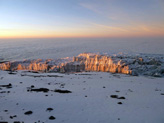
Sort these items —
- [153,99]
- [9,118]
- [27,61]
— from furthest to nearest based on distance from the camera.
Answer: [27,61]
[153,99]
[9,118]

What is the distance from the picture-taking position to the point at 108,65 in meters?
47.1

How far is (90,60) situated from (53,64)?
1655cm

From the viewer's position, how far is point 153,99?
14.9m

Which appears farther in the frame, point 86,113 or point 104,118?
point 86,113

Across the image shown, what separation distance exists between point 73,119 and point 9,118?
16.6 ft

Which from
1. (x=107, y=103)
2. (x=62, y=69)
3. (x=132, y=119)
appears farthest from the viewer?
(x=62, y=69)

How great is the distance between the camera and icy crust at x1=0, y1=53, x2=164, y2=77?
40.5 meters

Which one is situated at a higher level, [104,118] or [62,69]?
[104,118]

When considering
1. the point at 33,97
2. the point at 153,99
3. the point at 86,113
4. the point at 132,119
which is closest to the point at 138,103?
the point at 153,99

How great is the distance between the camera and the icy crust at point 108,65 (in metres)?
40.5

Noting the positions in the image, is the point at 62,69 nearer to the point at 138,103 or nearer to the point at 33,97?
the point at 33,97

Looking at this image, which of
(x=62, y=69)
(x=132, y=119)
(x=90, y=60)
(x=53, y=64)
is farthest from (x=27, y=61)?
(x=132, y=119)

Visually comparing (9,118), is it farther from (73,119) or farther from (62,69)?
(62,69)

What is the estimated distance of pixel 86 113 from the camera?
35.9ft
